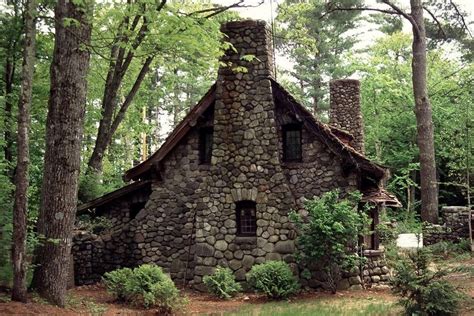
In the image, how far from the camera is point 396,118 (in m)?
28.4

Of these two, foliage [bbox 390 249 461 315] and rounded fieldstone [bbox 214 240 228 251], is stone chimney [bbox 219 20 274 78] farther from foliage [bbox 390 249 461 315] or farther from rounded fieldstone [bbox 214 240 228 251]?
foliage [bbox 390 249 461 315]

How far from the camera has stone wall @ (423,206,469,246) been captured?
56.5 feet

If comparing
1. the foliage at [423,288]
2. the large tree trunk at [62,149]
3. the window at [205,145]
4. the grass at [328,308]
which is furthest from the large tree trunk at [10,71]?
the foliage at [423,288]

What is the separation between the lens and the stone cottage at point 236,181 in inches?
509

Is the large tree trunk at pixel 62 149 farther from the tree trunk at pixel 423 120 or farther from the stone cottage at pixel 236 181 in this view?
the tree trunk at pixel 423 120

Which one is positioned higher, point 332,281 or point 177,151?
point 177,151

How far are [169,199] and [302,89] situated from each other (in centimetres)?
2144

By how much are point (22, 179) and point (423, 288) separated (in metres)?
6.48

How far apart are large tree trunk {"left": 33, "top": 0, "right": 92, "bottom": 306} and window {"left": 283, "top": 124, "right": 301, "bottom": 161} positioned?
22.0 feet

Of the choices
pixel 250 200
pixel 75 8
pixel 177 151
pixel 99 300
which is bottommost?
pixel 99 300

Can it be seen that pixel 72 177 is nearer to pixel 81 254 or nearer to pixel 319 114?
pixel 81 254

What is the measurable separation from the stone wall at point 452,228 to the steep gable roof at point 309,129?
6043 mm

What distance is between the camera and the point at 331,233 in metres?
11.3

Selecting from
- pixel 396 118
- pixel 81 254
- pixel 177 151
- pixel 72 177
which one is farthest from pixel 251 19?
pixel 396 118
